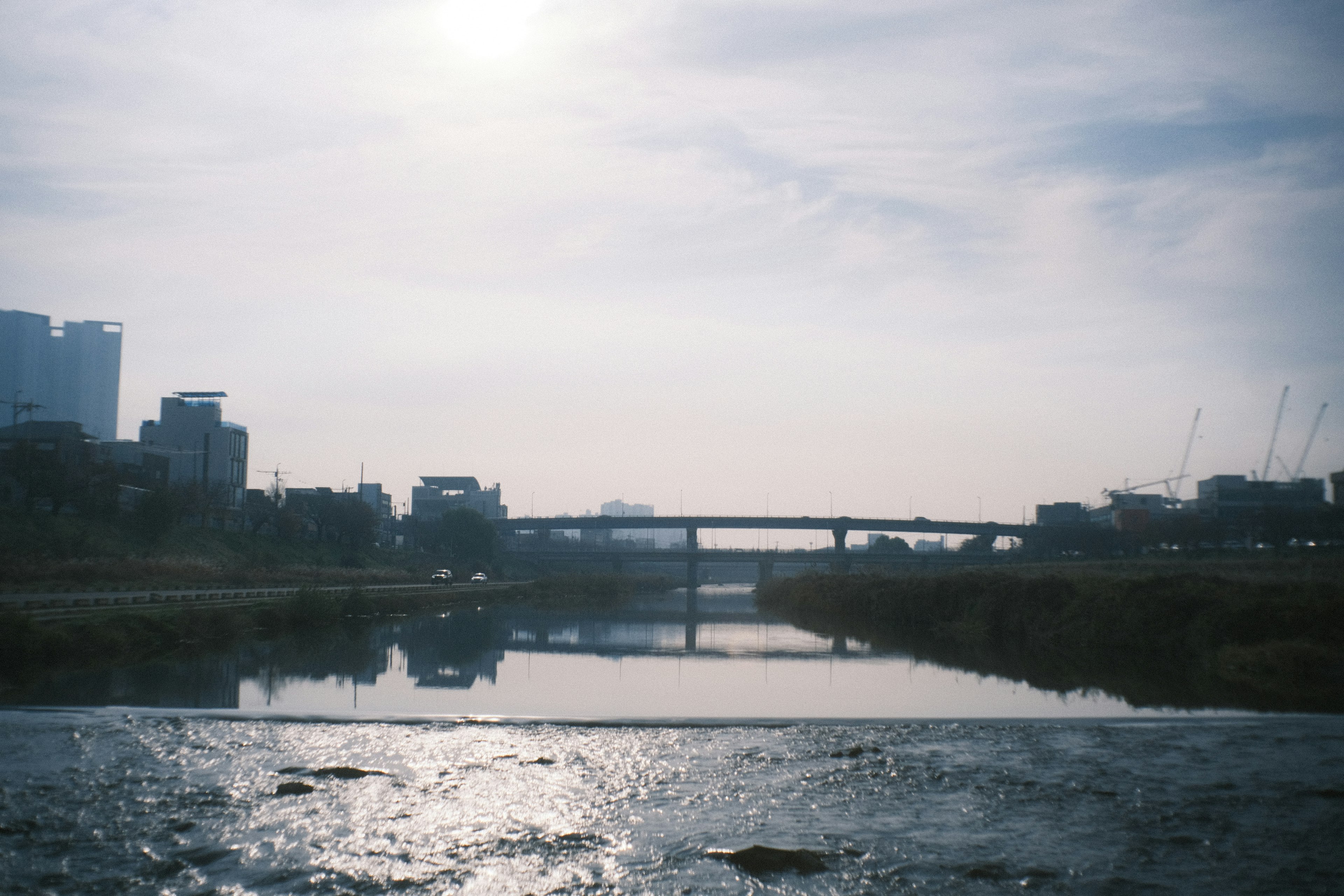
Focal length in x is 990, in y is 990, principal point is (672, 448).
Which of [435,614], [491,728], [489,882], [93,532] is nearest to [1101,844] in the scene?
[489,882]

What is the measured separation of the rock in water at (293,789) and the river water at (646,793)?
0.41 ft

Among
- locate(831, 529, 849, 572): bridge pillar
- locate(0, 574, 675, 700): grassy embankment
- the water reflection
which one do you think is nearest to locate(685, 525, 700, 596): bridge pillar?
locate(831, 529, 849, 572): bridge pillar

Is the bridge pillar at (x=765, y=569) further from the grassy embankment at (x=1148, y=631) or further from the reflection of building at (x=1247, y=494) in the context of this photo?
the grassy embankment at (x=1148, y=631)

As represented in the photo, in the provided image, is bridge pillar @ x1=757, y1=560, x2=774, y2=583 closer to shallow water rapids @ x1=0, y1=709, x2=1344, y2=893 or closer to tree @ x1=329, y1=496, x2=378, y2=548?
tree @ x1=329, y1=496, x2=378, y2=548

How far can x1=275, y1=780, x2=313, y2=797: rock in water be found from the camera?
11.5 meters

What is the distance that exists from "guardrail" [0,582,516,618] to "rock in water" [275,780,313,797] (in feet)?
60.2

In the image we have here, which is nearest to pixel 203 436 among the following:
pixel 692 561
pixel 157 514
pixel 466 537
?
pixel 466 537

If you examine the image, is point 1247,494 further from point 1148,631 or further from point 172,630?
point 172,630

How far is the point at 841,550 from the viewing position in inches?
5325

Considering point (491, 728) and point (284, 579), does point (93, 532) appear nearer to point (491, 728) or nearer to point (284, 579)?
point (284, 579)

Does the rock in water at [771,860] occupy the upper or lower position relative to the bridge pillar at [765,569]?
upper

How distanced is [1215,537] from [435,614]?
6872cm

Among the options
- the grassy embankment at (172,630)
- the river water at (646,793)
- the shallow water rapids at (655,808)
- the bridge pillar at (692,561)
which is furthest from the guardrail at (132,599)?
the bridge pillar at (692,561)

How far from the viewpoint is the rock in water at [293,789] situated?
454 inches
